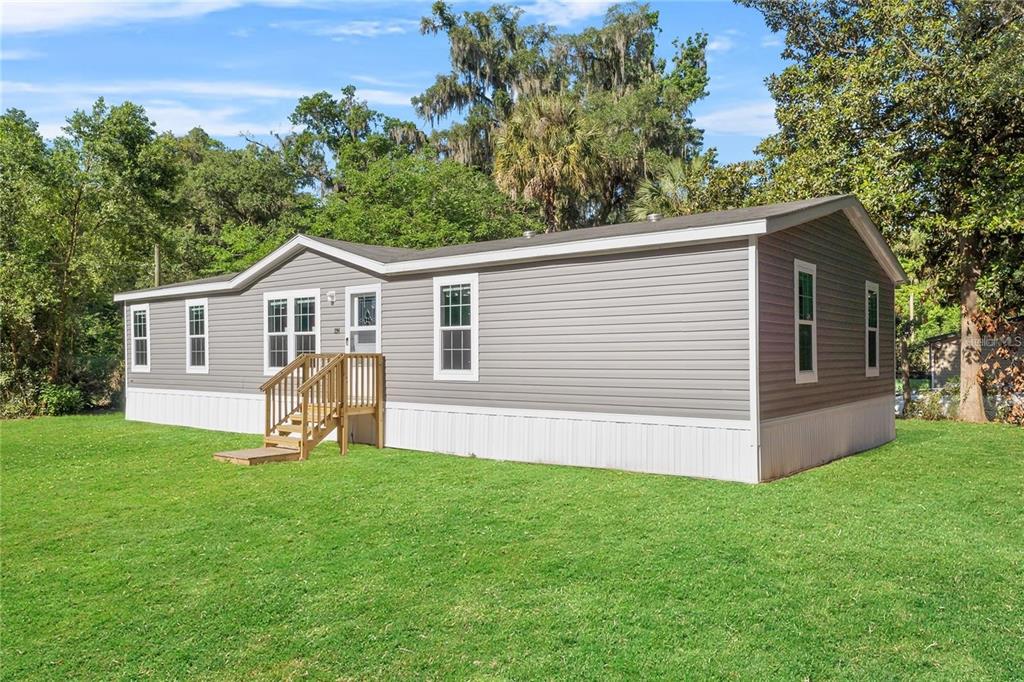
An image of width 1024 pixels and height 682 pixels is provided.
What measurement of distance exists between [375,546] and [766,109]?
19.6 m

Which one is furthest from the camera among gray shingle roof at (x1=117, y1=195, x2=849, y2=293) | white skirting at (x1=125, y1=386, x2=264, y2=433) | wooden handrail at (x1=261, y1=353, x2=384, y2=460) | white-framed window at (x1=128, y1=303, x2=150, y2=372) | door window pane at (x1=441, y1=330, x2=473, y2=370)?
white-framed window at (x1=128, y1=303, x2=150, y2=372)

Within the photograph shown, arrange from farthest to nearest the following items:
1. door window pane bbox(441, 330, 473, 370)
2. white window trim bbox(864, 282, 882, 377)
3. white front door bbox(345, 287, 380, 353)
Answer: white front door bbox(345, 287, 380, 353)
white window trim bbox(864, 282, 882, 377)
door window pane bbox(441, 330, 473, 370)

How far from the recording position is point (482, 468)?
9.14 m

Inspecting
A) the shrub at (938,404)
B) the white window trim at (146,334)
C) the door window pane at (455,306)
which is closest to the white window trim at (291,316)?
the door window pane at (455,306)

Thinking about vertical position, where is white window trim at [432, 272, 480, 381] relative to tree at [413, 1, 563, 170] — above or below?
below

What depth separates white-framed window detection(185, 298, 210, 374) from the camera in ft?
47.1

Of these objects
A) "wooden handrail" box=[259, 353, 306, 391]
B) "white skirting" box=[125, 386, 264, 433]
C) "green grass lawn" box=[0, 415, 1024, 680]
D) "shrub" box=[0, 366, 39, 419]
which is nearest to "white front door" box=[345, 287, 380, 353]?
"wooden handrail" box=[259, 353, 306, 391]

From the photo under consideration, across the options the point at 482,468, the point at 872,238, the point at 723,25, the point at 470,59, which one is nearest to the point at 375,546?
the point at 482,468

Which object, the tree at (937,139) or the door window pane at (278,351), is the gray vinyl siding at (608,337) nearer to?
the door window pane at (278,351)

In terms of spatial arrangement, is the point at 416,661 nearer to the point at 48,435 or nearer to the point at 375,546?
the point at 375,546

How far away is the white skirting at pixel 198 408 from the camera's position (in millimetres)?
13312

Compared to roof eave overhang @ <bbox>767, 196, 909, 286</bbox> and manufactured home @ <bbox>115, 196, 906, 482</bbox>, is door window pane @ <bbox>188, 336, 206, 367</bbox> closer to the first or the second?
manufactured home @ <bbox>115, 196, 906, 482</bbox>

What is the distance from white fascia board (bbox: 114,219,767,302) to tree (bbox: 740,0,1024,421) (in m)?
7.73

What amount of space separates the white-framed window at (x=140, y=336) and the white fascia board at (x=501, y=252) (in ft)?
5.64
